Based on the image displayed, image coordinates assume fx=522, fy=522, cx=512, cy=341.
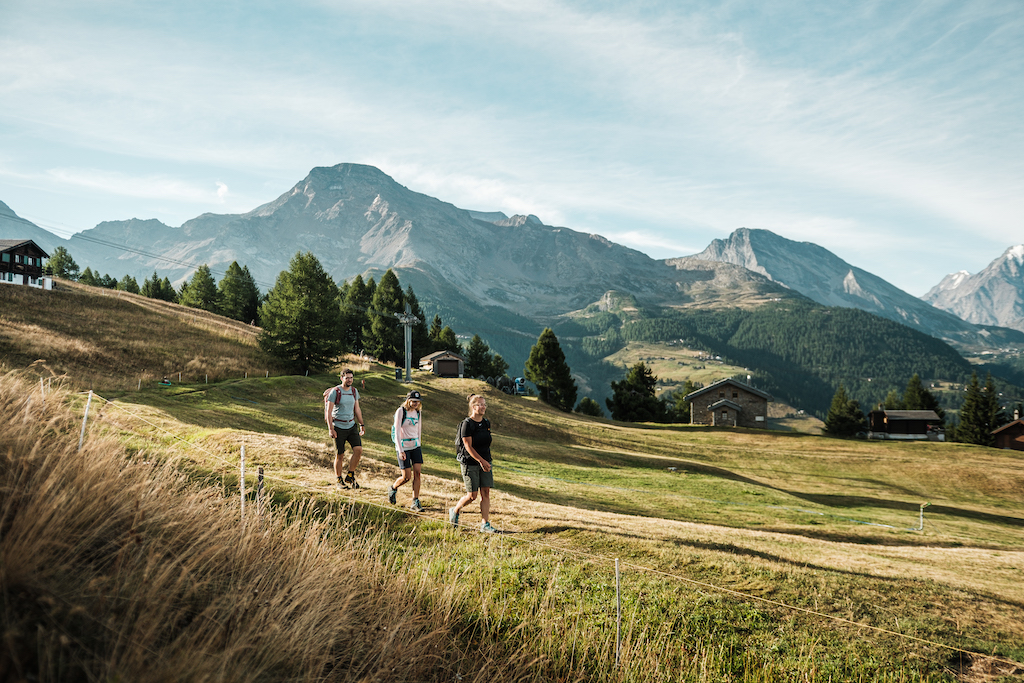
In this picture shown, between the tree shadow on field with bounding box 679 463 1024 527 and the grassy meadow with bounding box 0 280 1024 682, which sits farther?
the tree shadow on field with bounding box 679 463 1024 527

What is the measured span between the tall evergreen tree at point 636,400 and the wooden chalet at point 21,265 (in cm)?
6350

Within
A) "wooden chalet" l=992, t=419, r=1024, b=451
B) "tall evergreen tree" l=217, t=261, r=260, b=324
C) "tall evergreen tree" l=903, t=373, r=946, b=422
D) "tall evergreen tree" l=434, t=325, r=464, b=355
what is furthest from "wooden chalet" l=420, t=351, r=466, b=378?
"tall evergreen tree" l=903, t=373, r=946, b=422

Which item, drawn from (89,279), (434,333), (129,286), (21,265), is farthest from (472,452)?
(89,279)

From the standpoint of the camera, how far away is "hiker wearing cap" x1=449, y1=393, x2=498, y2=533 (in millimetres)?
9086

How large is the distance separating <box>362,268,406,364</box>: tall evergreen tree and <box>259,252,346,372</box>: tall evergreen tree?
2095cm

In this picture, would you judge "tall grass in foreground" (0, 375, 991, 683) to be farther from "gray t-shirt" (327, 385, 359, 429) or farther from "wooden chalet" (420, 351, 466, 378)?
"wooden chalet" (420, 351, 466, 378)

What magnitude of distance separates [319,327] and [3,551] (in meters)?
45.4

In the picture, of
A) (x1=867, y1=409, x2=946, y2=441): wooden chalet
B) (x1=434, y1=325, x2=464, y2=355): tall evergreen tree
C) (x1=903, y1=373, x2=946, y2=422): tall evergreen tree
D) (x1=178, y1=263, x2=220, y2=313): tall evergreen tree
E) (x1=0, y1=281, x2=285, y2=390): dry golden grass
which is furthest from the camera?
(x1=434, y1=325, x2=464, y2=355): tall evergreen tree

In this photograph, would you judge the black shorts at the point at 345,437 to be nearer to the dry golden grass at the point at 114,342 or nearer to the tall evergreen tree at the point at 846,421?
the dry golden grass at the point at 114,342

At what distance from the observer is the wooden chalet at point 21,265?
4888 cm

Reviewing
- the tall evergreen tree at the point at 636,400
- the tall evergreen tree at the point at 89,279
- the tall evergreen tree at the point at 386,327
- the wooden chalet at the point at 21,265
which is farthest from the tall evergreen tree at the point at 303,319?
the tall evergreen tree at the point at 89,279

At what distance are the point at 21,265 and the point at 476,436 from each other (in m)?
62.4

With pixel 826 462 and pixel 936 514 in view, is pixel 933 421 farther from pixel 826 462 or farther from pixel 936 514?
pixel 936 514

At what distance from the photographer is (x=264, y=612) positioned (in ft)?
11.0
